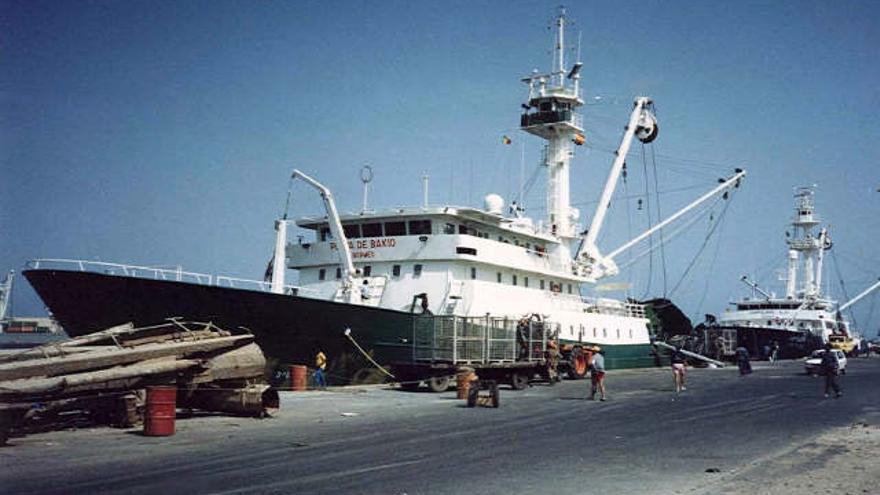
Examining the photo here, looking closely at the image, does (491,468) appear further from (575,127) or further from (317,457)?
(575,127)

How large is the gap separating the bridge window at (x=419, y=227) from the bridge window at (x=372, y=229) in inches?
52.3

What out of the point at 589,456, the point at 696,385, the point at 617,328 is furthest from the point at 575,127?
the point at 589,456

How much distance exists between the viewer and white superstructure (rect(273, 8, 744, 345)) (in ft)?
Answer: 93.2

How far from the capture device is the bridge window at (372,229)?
97.4 feet

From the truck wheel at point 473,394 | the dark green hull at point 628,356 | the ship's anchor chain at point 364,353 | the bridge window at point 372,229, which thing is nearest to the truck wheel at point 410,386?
the ship's anchor chain at point 364,353

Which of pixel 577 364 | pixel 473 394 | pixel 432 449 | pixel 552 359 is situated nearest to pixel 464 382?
pixel 473 394

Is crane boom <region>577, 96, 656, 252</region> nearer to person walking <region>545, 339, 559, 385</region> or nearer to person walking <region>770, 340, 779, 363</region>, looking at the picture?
person walking <region>545, 339, 559, 385</region>

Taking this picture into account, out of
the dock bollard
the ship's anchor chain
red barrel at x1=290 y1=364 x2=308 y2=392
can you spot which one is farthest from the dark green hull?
red barrel at x1=290 y1=364 x2=308 y2=392

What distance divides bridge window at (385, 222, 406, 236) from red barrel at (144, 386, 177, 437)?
16736 mm

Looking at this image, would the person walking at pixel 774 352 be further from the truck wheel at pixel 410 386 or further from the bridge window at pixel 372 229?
the truck wheel at pixel 410 386

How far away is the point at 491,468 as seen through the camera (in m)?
10.6

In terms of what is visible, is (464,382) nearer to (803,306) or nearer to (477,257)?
(477,257)

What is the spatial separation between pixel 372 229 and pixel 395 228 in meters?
0.98

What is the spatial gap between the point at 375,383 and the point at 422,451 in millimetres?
13675
